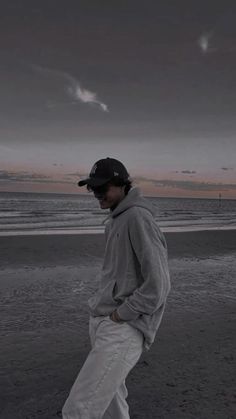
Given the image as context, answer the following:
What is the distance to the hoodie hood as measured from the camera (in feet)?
8.26

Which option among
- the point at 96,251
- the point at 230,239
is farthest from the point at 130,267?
the point at 230,239

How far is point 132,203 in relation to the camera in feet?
8.26

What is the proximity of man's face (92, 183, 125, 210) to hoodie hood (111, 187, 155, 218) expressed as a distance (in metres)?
0.08

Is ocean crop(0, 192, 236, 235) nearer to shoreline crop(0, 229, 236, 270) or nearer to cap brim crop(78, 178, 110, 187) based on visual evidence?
cap brim crop(78, 178, 110, 187)

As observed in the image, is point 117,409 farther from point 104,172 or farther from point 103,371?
point 104,172

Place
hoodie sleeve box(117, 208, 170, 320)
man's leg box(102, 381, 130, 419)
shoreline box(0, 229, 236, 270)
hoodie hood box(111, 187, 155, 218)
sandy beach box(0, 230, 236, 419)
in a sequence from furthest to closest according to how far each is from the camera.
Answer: shoreline box(0, 229, 236, 270)
sandy beach box(0, 230, 236, 419)
man's leg box(102, 381, 130, 419)
hoodie hood box(111, 187, 155, 218)
hoodie sleeve box(117, 208, 170, 320)

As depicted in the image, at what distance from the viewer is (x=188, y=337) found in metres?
5.76

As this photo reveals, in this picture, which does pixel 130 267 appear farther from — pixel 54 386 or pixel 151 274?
pixel 54 386

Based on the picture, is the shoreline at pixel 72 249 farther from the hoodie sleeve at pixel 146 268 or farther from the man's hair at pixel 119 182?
the hoodie sleeve at pixel 146 268

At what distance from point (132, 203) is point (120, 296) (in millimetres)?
567

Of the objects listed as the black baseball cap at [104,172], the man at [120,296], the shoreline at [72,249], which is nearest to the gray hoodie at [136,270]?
the man at [120,296]

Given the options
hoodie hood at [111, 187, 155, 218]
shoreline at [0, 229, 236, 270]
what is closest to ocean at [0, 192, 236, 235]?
hoodie hood at [111, 187, 155, 218]

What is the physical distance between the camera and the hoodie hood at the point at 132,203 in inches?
99.1

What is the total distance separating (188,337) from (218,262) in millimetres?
7882
